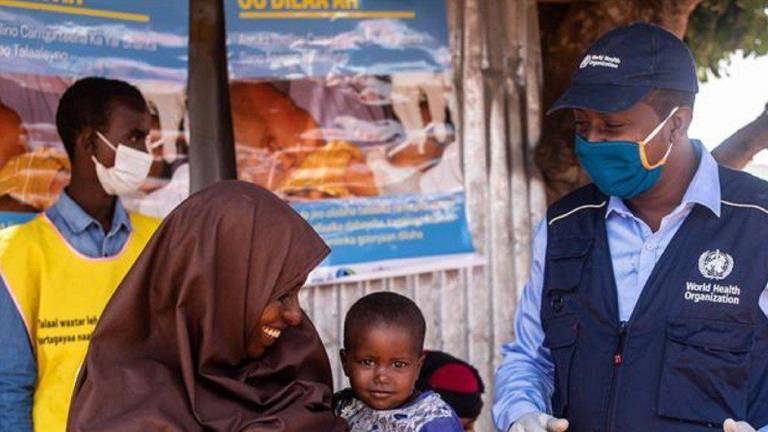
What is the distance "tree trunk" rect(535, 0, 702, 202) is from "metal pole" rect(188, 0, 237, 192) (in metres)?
1.47

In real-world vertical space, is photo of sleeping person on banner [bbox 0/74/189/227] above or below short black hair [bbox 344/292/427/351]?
above

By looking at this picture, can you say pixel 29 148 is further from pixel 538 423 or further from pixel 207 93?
pixel 538 423

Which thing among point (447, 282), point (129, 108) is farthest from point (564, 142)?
point (129, 108)

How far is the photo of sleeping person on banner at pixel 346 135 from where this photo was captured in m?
5.01

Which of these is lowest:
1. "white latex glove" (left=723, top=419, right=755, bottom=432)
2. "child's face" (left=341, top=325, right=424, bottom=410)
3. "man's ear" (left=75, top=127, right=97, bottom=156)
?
"white latex glove" (left=723, top=419, right=755, bottom=432)

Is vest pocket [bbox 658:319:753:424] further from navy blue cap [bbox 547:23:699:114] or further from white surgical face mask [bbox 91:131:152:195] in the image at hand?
white surgical face mask [bbox 91:131:152:195]

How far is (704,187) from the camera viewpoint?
3.25m

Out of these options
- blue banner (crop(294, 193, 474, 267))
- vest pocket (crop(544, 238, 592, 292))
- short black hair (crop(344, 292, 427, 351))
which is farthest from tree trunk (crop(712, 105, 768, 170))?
short black hair (crop(344, 292, 427, 351))

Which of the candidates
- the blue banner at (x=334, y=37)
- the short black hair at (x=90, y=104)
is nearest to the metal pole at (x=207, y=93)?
the blue banner at (x=334, y=37)

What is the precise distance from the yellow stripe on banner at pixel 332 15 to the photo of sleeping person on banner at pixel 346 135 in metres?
0.25

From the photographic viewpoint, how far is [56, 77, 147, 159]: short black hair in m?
4.12

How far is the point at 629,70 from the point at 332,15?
82.8 inches

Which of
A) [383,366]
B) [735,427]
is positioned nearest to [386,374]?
[383,366]

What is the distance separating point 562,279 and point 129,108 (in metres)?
1.61
